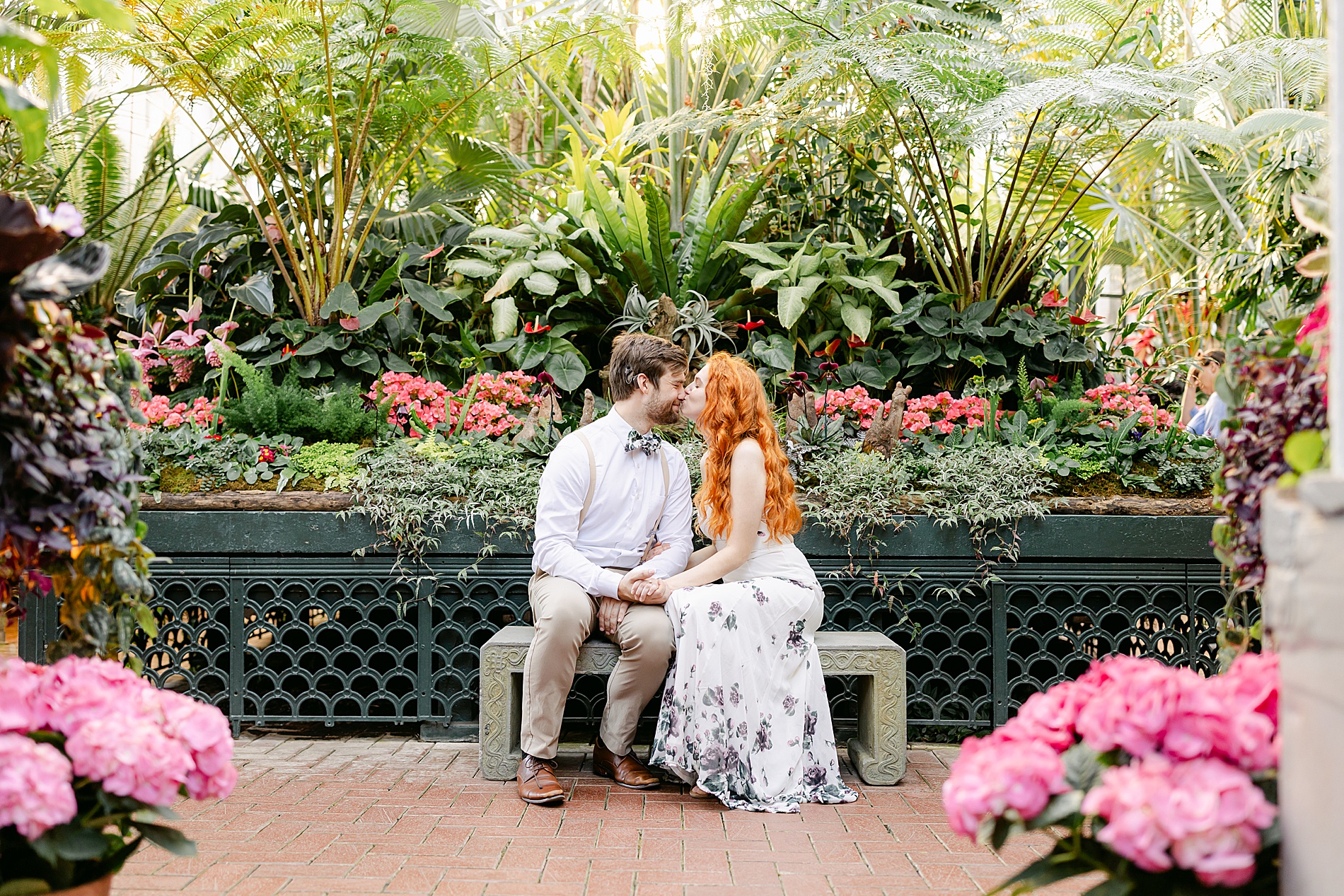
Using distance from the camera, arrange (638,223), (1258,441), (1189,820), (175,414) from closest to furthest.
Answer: (1189,820) → (1258,441) → (175,414) → (638,223)

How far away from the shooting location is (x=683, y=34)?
616cm

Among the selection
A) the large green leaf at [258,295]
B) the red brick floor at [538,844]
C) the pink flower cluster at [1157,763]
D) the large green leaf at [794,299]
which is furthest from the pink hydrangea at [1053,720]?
the large green leaf at [258,295]

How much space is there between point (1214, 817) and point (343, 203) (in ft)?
17.7

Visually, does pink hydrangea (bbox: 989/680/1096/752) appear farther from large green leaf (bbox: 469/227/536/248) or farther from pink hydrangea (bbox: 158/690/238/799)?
large green leaf (bbox: 469/227/536/248)

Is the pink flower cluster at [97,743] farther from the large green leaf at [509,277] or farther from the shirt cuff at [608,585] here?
the large green leaf at [509,277]

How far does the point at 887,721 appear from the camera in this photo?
11.8 feet

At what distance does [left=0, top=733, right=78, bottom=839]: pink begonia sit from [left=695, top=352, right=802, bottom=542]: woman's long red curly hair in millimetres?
2365

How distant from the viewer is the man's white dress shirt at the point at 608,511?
361 centimetres

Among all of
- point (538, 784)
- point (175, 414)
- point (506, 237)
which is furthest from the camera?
point (506, 237)

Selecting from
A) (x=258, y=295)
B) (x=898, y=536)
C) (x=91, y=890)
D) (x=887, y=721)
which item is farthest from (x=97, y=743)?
(x=258, y=295)

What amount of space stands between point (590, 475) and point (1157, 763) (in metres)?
2.45

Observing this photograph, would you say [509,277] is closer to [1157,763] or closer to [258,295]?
[258,295]

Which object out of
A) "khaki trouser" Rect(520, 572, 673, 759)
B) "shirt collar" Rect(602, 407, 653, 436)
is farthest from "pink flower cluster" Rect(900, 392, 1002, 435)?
"khaki trouser" Rect(520, 572, 673, 759)

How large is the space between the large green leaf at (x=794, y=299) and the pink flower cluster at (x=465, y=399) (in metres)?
1.42
